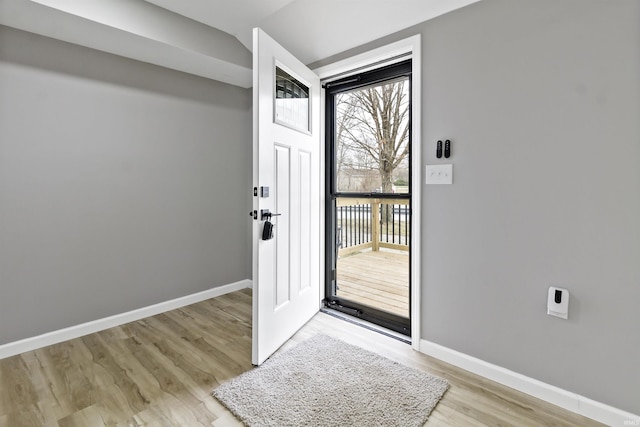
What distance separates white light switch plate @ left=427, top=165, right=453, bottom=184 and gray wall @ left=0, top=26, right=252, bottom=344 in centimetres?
210

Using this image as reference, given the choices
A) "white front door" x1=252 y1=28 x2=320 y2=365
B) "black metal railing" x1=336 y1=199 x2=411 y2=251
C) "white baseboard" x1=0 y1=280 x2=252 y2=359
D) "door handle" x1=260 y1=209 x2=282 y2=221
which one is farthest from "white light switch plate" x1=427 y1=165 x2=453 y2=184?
"white baseboard" x1=0 y1=280 x2=252 y2=359

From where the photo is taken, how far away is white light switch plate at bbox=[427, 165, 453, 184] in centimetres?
189

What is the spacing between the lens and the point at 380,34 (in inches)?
85.0

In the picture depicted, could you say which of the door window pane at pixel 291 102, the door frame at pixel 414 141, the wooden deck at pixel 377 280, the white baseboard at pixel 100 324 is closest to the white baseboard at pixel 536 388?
the door frame at pixel 414 141

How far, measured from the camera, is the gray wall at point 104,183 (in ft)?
6.69

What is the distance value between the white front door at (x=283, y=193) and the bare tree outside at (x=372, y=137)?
0.29 meters

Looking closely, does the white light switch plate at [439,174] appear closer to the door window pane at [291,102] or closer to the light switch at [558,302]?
the light switch at [558,302]

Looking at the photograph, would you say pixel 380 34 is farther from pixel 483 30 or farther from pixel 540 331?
pixel 540 331

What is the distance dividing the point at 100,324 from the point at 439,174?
2791 mm

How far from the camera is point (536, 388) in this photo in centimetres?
162

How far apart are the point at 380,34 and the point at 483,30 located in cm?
70

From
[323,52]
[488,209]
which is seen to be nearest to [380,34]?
[323,52]

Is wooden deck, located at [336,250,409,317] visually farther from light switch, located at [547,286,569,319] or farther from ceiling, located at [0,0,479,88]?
ceiling, located at [0,0,479,88]

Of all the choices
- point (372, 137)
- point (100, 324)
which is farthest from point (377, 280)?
point (100, 324)
